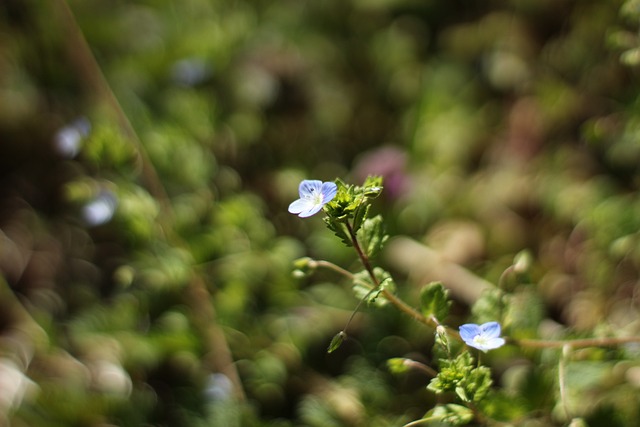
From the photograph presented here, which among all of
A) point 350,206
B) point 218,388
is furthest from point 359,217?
point 218,388

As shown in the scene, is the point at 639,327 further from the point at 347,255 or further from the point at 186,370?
the point at 186,370

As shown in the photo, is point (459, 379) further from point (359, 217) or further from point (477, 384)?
point (359, 217)

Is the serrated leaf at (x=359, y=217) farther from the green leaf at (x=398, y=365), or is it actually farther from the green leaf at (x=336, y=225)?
the green leaf at (x=398, y=365)

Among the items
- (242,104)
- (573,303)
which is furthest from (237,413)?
(242,104)

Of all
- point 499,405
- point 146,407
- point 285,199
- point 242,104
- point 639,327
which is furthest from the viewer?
point 242,104

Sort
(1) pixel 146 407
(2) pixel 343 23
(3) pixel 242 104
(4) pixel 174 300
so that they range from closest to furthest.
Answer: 1. (1) pixel 146 407
2. (4) pixel 174 300
3. (3) pixel 242 104
4. (2) pixel 343 23

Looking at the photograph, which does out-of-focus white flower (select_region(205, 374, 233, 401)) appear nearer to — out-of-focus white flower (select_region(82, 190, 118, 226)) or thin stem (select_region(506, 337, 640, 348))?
out-of-focus white flower (select_region(82, 190, 118, 226))

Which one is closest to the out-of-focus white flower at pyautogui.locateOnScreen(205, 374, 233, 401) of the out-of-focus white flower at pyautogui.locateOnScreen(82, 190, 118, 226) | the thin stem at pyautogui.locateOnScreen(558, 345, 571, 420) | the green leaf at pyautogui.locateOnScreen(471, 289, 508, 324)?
the out-of-focus white flower at pyautogui.locateOnScreen(82, 190, 118, 226)

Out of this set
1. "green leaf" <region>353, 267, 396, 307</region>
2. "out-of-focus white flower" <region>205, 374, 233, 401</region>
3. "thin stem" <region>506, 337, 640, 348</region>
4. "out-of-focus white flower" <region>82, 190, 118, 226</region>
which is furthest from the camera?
"out-of-focus white flower" <region>82, 190, 118, 226</region>
